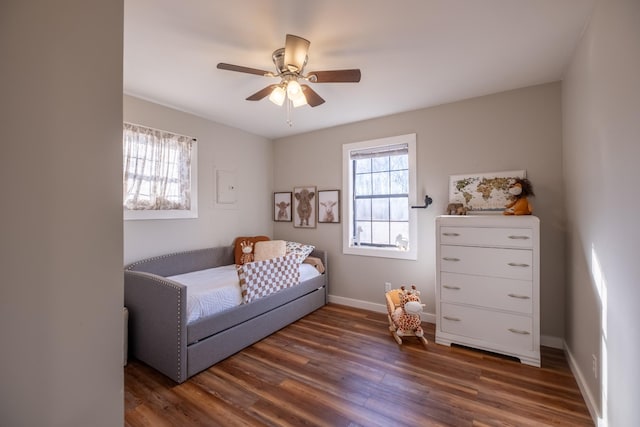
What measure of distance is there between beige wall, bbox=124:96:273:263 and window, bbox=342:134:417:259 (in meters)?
1.40

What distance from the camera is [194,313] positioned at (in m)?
2.13

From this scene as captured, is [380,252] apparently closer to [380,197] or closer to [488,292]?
[380,197]

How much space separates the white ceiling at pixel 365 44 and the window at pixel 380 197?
2.33 feet

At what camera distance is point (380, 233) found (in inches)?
141

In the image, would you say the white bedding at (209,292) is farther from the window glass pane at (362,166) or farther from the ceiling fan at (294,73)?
the window glass pane at (362,166)

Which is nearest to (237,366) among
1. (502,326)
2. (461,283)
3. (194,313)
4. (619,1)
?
(194,313)

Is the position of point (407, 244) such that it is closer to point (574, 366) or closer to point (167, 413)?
point (574, 366)

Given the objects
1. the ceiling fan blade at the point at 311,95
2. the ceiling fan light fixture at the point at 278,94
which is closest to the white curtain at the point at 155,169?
the ceiling fan light fixture at the point at 278,94

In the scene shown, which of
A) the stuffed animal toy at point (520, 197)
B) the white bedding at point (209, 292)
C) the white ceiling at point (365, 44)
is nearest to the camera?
the white ceiling at point (365, 44)

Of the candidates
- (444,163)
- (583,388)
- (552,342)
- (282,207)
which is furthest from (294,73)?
(552,342)

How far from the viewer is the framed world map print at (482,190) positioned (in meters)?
2.68

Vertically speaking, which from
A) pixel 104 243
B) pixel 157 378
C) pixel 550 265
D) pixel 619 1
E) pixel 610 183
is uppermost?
pixel 619 1

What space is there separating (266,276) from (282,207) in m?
1.75

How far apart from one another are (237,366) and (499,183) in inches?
120
